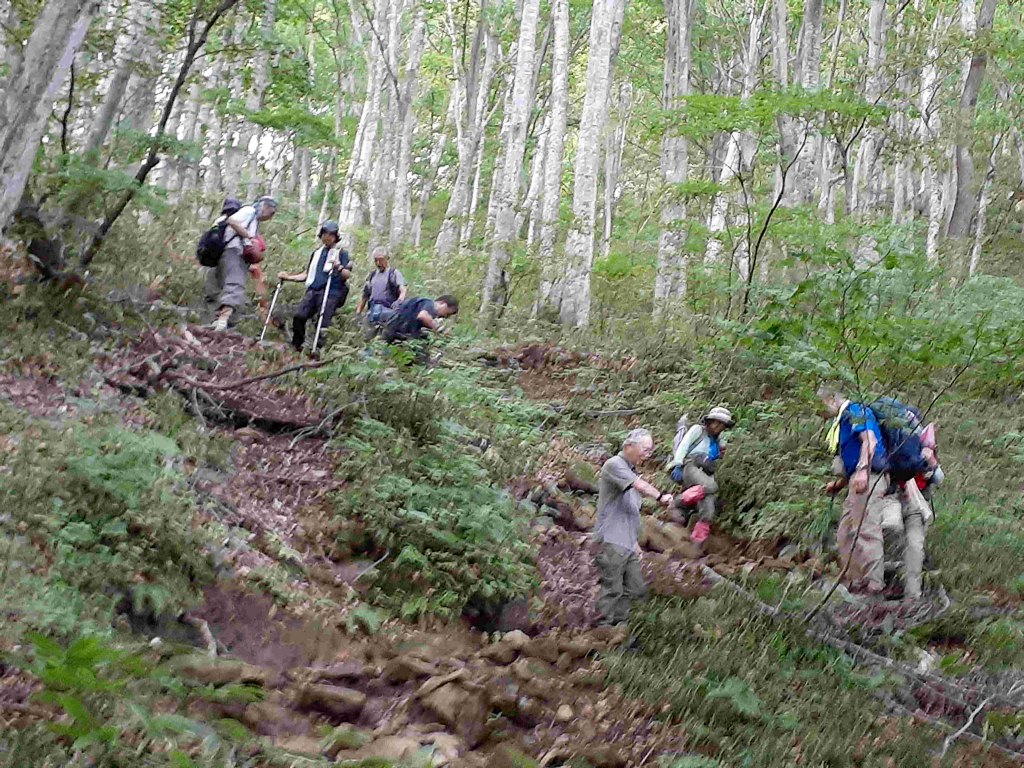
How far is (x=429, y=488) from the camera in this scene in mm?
6812

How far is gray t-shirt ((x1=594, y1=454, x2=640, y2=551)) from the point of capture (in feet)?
21.9

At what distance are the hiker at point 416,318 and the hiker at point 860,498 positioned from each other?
4.05m

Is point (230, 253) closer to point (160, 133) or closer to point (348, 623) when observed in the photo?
point (160, 133)

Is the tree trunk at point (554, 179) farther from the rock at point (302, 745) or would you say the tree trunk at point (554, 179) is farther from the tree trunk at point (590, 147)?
the rock at point (302, 745)

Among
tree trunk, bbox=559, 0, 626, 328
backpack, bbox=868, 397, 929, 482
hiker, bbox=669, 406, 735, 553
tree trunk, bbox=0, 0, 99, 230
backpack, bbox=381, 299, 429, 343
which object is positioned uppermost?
tree trunk, bbox=559, 0, 626, 328

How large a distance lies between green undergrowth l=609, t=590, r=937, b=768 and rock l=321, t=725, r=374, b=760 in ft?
7.48

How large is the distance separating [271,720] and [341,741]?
1.21ft

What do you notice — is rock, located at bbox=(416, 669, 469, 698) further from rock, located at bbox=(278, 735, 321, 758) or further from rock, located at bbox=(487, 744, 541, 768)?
rock, located at bbox=(278, 735, 321, 758)

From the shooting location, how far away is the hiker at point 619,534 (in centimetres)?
671

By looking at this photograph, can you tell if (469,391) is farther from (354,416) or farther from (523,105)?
(523,105)

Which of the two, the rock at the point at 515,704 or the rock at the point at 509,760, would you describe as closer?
the rock at the point at 509,760

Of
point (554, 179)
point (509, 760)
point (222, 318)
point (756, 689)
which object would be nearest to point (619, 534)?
point (756, 689)

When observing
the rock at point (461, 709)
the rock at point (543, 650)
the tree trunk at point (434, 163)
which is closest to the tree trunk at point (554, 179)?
the rock at point (543, 650)

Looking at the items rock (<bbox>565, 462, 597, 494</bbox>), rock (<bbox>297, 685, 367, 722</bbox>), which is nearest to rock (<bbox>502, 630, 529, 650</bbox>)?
rock (<bbox>297, 685, 367, 722</bbox>)
